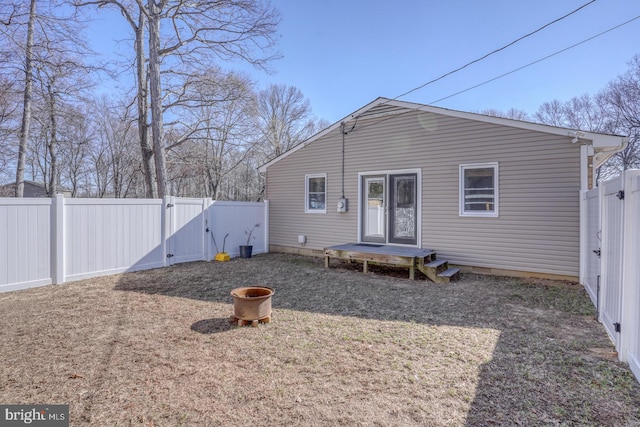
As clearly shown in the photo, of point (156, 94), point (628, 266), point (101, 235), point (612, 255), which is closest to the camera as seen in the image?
point (628, 266)

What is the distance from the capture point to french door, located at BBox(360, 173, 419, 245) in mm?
7990

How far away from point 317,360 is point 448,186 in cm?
562

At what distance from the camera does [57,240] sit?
570 centimetres

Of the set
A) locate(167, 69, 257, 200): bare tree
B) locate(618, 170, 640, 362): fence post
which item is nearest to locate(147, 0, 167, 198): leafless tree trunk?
locate(167, 69, 257, 200): bare tree

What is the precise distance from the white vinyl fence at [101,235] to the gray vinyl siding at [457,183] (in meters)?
3.05

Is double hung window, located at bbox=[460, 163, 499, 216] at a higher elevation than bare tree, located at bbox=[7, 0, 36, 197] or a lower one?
lower

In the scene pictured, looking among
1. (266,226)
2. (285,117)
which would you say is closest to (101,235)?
(266,226)

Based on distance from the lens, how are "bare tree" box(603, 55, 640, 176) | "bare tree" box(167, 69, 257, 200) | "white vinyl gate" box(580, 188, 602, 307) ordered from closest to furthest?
1. "white vinyl gate" box(580, 188, 602, 307)
2. "bare tree" box(167, 69, 257, 200)
3. "bare tree" box(603, 55, 640, 176)

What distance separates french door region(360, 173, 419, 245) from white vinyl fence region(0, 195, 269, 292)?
12.5ft

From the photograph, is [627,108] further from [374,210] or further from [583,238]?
[374,210]

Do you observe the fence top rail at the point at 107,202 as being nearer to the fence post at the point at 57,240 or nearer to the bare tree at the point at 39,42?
the fence post at the point at 57,240

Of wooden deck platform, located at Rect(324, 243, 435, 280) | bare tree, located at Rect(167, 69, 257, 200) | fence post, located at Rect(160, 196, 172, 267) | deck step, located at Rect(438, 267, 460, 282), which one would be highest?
bare tree, located at Rect(167, 69, 257, 200)

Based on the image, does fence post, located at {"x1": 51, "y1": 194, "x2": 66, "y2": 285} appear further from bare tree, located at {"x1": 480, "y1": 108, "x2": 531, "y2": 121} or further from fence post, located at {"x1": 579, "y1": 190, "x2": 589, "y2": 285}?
bare tree, located at {"x1": 480, "y1": 108, "x2": 531, "y2": 121}

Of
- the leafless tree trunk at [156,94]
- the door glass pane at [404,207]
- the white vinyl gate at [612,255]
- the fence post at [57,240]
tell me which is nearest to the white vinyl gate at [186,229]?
the fence post at [57,240]
